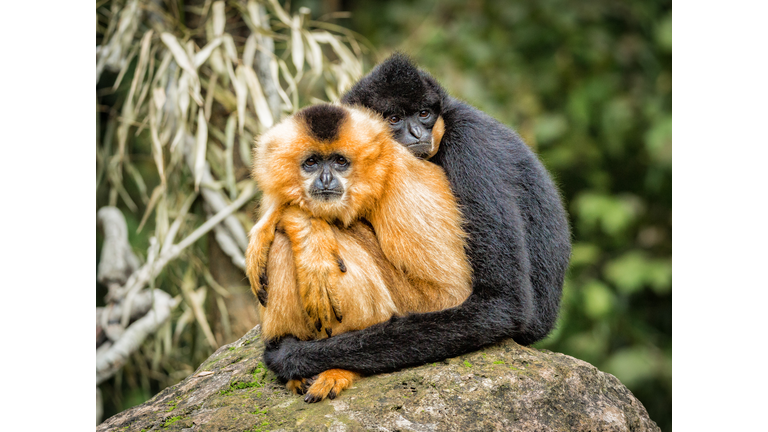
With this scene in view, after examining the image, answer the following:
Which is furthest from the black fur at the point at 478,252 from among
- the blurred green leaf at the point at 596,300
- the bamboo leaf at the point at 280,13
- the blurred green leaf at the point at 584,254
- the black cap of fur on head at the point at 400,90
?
the blurred green leaf at the point at 584,254

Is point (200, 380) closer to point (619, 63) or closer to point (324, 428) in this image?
point (324, 428)

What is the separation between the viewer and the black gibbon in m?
3.02

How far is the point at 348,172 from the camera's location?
3.11 m

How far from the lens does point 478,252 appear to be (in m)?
Result: 3.11

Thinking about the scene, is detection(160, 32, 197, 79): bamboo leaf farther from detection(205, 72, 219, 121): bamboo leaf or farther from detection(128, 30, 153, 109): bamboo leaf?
detection(205, 72, 219, 121): bamboo leaf

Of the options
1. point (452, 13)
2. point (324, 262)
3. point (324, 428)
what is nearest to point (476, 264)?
point (324, 262)

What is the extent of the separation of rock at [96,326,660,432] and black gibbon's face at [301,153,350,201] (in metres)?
0.89

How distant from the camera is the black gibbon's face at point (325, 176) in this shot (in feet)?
9.99

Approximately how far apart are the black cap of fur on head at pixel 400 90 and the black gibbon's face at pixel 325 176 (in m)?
0.57

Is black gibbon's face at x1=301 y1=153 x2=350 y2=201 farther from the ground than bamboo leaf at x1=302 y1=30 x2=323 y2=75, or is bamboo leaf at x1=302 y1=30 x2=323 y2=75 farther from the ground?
bamboo leaf at x1=302 y1=30 x2=323 y2=75

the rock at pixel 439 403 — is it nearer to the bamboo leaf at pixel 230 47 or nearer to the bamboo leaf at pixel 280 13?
the bamboo leaf at pixel 230 47

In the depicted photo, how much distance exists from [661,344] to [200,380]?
5.32 metres

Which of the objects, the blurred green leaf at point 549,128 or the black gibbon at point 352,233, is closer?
the black gibbon at point 352,233

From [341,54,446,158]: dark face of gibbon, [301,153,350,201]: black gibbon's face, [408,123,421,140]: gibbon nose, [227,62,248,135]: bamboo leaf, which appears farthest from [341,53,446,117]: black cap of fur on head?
[227,62,248,135]: bamboo leaf
